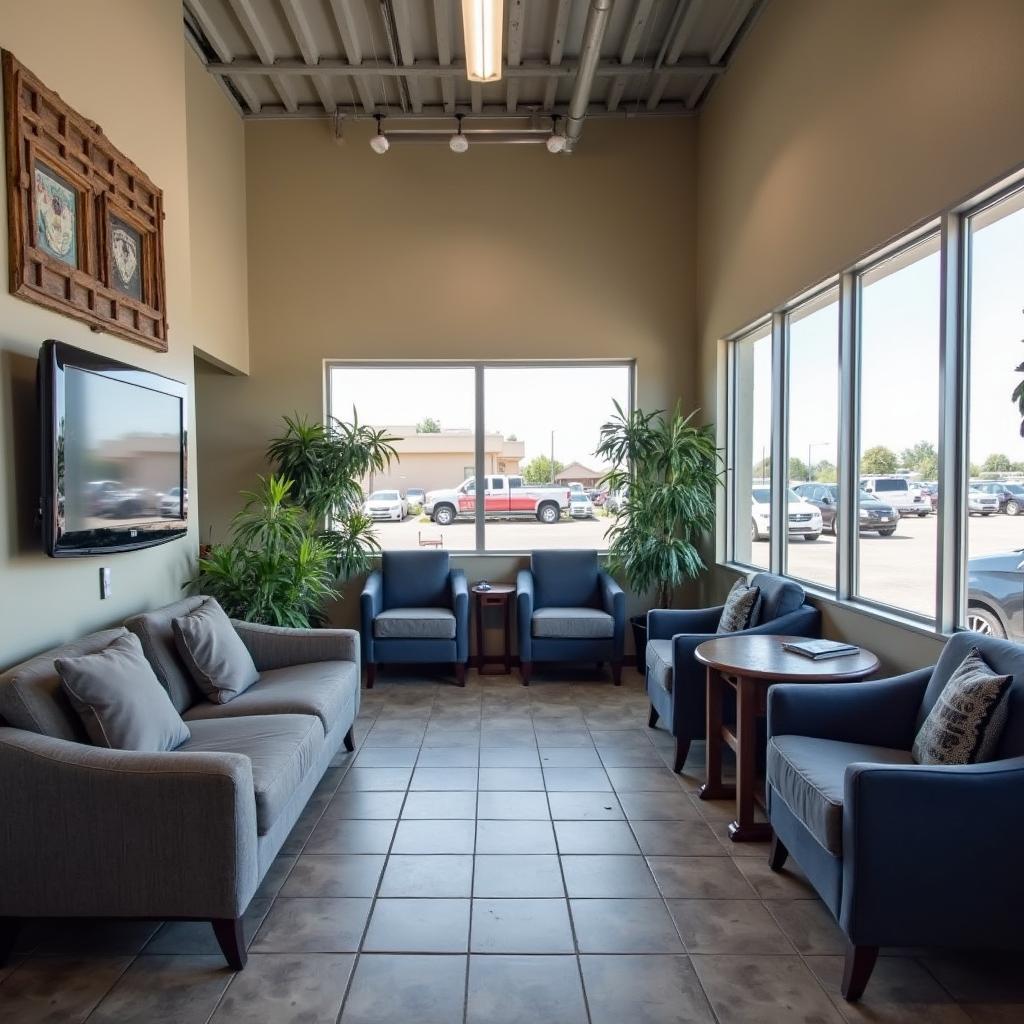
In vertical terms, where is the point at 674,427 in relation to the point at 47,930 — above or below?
above

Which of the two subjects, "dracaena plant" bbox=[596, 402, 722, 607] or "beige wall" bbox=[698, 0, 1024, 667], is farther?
"dracaena plant" bbox=[596, 402, 722, 607]

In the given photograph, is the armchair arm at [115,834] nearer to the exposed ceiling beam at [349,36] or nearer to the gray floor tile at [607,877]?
the gray floor tile at [607,877]

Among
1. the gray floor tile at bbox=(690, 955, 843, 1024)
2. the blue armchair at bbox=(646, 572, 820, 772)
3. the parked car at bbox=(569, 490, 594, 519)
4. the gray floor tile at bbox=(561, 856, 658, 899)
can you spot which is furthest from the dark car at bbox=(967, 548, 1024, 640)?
the parked car at bbox=(569, 490, 594, 519)

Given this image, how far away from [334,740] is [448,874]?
95 cm

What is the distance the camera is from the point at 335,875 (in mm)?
2598

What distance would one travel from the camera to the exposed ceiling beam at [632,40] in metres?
4.27

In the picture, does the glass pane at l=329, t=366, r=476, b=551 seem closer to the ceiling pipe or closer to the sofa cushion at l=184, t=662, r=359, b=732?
the ceiling pipe

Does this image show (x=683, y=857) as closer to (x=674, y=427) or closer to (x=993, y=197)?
(x=993, y=197)

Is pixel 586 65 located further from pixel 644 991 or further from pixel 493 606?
pixel 644 991

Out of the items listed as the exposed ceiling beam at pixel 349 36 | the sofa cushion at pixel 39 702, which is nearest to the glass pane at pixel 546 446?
the exposed ceiling beam at pixel 349 36

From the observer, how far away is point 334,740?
3277 mm

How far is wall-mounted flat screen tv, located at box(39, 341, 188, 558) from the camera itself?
246cm

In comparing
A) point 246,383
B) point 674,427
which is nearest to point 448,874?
point 674,427

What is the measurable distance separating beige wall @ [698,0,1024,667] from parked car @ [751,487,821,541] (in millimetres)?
517
